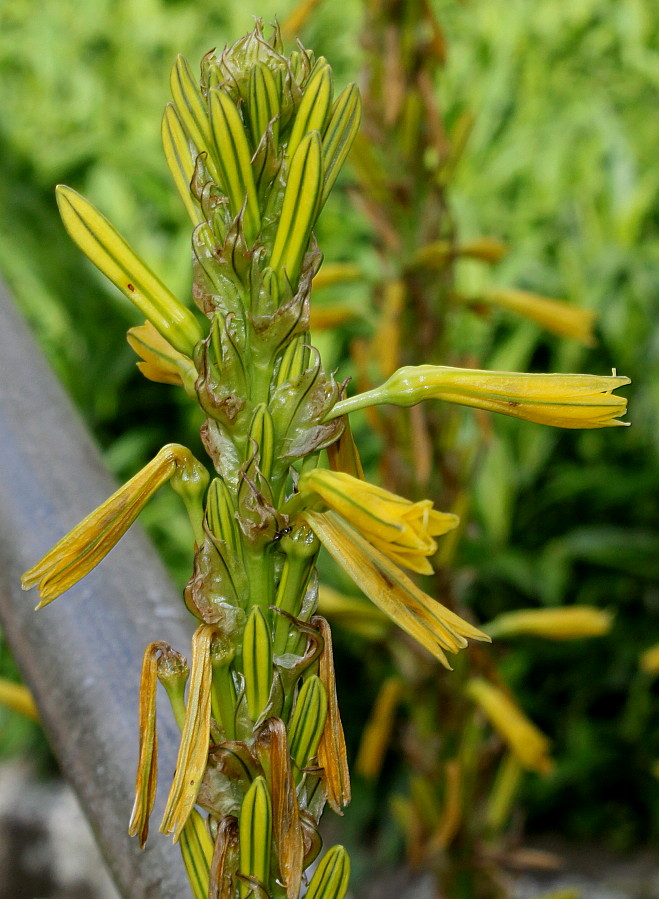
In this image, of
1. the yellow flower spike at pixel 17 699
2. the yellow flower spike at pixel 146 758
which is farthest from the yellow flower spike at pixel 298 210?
the yellow flower spike at pixel 17 699

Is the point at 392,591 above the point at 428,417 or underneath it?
above

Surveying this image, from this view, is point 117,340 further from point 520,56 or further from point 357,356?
point 520,56

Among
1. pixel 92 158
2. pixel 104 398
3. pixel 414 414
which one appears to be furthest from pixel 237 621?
pixel 92 158

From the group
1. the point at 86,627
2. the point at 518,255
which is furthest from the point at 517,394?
the point at 518,255

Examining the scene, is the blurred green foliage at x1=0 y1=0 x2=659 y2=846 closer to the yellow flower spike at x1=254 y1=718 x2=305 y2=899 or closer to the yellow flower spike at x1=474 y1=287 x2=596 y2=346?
the yellow flower spike at x1=474 y1=287 x2=596 y2=346

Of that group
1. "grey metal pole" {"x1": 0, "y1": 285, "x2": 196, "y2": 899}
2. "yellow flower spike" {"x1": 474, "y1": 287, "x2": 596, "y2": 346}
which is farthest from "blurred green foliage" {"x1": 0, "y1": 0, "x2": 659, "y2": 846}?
"grey metal pole" {"x1": 0, "y1": 285, "x2": 196, "y2": 899}

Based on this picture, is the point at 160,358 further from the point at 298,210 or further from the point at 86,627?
the point at 86,627

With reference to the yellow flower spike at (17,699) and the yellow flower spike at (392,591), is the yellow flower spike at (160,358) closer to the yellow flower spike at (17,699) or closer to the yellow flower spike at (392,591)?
the yellow flower spike at (392,591)
